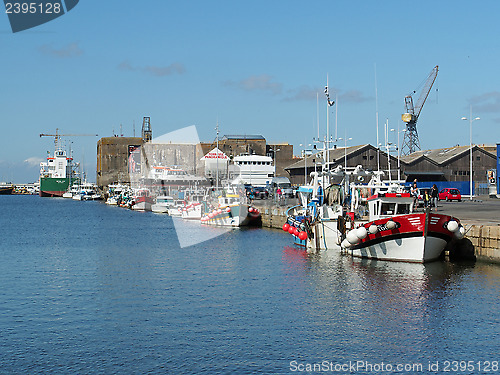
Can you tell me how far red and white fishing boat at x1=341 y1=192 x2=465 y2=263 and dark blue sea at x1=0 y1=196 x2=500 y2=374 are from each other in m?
0.67

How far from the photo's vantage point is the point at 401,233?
28.8 meters

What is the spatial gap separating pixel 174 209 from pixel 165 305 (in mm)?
58143

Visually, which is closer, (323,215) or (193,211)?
(323,215)

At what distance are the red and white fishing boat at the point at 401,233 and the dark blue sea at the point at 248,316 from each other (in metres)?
0.67

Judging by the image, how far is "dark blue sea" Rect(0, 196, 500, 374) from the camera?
52.3ft

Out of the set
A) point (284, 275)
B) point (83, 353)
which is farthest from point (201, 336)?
point (284, 275)

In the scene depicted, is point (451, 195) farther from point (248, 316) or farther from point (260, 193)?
point (248, 316)

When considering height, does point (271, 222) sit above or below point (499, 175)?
below

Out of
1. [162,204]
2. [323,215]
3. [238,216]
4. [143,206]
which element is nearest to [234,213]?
[238,216]

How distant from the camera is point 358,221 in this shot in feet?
111

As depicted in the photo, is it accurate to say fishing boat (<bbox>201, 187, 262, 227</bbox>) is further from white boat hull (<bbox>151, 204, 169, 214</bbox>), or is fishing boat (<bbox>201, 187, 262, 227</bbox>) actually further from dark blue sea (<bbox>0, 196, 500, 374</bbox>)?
white boat hull (<bbox>151, 204, 169, 214</bbox>)

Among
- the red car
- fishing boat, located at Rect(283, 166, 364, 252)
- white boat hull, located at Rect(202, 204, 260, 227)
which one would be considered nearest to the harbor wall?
fishing boat, located at Rect(283, 166, 364, 252)

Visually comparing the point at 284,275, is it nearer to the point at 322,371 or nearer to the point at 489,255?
the point at 489,255

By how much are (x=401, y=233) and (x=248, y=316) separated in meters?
11.1
